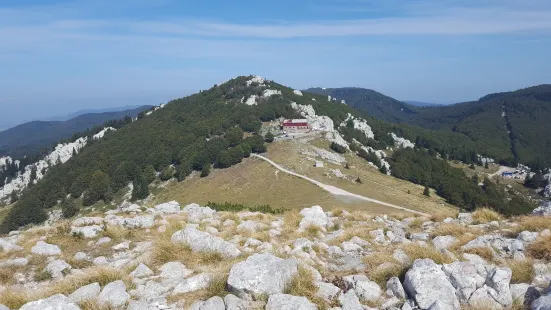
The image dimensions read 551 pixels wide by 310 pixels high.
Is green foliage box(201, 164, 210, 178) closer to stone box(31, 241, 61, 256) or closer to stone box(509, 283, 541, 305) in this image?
stone box(31, 241, 61, 256)

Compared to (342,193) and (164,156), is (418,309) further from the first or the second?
(164,156)

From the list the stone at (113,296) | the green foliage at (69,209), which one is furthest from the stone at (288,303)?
the green foliage at (69,209)

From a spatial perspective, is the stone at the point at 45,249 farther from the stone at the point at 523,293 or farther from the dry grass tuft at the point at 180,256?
the stone at the point at 523,293

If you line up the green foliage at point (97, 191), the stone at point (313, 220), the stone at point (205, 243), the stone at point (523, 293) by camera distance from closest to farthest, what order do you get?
the stone at point (523, 293), the stone at point (205, 243), the stone at point (313, 220), the green foliage at point (97, 191)

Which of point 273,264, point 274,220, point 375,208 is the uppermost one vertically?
point 273,264

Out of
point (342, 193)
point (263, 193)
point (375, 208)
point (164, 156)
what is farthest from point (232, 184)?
point (164, 156)

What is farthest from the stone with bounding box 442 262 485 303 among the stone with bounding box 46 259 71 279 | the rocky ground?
the stone with bounding box 46 259 71 279
